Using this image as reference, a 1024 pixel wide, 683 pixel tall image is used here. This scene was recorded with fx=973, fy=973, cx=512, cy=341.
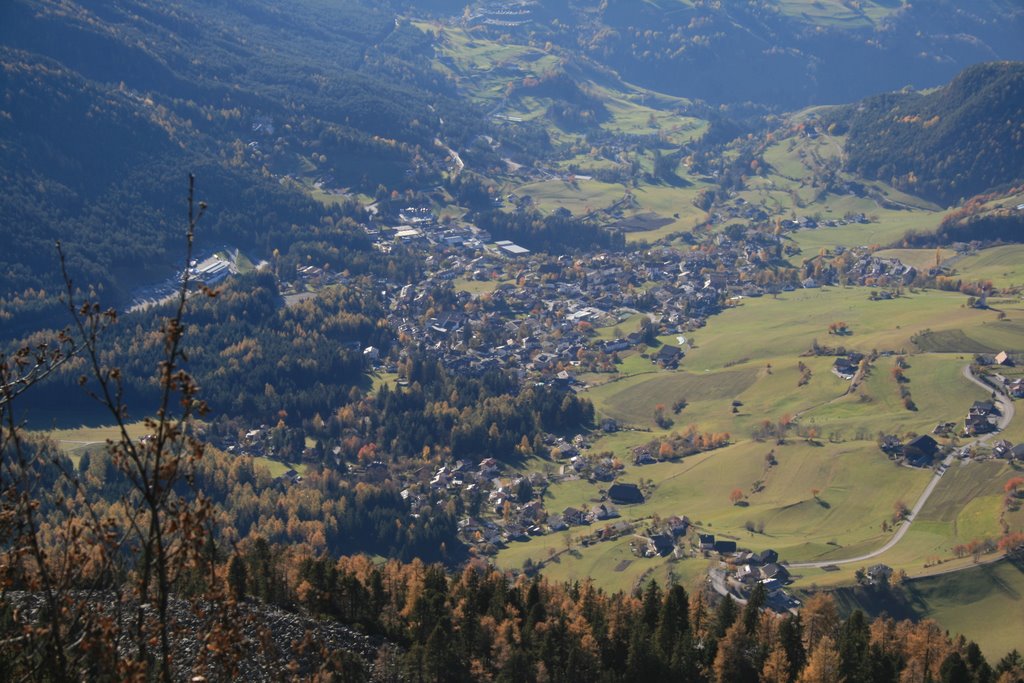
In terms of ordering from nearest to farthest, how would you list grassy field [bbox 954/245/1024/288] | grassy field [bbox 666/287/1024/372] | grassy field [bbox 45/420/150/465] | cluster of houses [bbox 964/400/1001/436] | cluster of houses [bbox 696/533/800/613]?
cluster of houses [bbox 696/533/800/613] → grassy field [bbox 45/420/150/465] → cluster of houses [bbox 964/400/1001/436] → grassy field [bbox 666/287/1024/372] → grassy field [bbox 954/245/1024/288]

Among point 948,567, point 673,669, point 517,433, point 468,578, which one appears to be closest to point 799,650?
point 673,669

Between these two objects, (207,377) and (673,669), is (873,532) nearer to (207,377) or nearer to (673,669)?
(673,669)

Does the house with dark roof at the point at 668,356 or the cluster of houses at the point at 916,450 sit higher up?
the cluster of houses at the point at 916,450

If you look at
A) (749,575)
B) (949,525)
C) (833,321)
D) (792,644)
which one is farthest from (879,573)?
(833,321)

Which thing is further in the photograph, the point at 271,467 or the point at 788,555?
the point at 271,467

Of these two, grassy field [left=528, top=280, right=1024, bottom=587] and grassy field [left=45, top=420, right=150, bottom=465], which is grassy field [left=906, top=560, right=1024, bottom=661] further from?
grassy field [left=45, top=420, right=150, bottom=465]

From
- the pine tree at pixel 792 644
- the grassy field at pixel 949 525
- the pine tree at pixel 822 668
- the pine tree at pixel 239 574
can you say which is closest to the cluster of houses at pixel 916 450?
the grassy field at pixel 949 525

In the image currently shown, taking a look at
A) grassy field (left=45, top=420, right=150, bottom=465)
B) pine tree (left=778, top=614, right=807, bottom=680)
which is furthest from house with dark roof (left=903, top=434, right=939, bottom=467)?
grassy field (left=45, top=420, right=150, bottom=465)

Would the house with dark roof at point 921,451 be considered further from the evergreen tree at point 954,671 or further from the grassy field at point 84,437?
the grassy field at point 84,437

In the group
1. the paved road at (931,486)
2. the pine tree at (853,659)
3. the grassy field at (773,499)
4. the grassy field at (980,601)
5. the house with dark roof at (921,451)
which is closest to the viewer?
the pine tree at (853,659)
